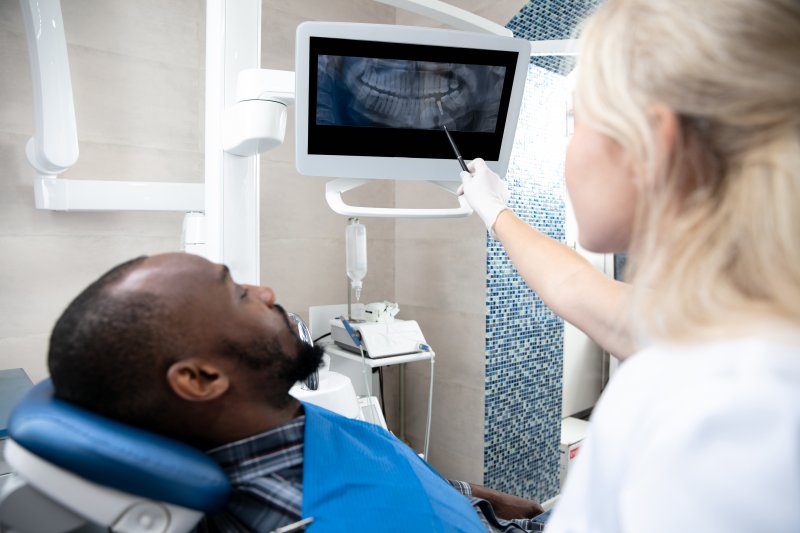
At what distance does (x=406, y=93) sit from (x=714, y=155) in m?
0.81

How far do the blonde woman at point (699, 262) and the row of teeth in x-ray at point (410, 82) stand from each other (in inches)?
24.4

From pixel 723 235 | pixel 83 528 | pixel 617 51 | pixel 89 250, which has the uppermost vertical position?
pixel 617 51

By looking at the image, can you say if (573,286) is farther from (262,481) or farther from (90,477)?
(90,477)

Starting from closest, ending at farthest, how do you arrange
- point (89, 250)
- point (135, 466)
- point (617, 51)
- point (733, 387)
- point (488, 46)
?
point (733, 387) < point (617, 51) < point (135, 466) < point (488, 46) < point (89, 250)

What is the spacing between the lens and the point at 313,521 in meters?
0.75

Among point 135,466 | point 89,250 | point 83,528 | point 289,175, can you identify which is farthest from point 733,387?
point 289,175

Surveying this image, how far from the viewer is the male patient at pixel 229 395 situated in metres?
0.74

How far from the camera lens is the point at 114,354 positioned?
2.39 feet

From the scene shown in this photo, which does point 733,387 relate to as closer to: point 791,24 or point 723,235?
point 723,235

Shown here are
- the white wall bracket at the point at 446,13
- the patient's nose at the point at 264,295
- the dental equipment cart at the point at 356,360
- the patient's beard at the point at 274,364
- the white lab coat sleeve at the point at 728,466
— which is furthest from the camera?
the dental equipment cart at the point at 356,360

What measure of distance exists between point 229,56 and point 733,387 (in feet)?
3.95

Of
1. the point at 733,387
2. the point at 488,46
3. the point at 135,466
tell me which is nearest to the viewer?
the point at 733,387

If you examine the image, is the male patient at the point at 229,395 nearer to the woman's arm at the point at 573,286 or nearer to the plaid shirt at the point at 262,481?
Result: the plaid shirt at the point at 262,481

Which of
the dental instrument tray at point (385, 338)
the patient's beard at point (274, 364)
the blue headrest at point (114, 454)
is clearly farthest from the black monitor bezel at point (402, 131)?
the dental instrument tray at point (385, 338)
